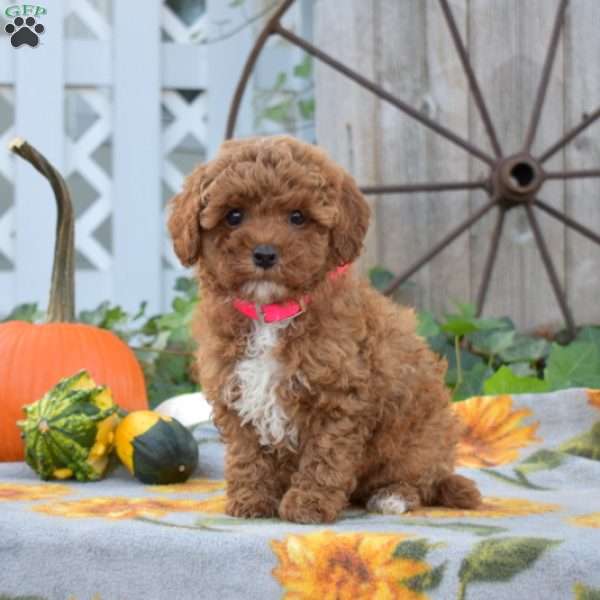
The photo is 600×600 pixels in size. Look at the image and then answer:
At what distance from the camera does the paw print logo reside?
4.88 meters

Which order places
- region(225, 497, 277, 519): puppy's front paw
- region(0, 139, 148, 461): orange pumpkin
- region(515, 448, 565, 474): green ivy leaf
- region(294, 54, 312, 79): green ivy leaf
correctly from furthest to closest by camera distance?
1. region(294, 54, 312, 79): green ivy leaf
2. region(0, 139, 148, 461): orange pumpkin
3. region(515, 448, 565, 474): green ivy leaf
4. region(225, 497, 277, 519): puppy's front paw

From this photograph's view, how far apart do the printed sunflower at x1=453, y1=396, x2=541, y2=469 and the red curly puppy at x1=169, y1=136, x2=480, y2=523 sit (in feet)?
3.15

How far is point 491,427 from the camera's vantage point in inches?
140

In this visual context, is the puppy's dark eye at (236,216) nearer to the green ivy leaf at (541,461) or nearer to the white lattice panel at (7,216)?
the green ivy leaf at (541,461)

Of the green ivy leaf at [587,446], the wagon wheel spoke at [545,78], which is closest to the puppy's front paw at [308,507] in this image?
the green ivy leaf at [587,446]

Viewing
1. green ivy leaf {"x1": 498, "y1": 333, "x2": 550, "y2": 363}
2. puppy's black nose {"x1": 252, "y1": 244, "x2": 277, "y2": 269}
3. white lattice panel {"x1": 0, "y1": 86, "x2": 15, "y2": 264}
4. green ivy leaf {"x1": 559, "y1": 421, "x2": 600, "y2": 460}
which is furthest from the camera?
white lattice panel {"x1": 0, "y1": 86, "x2": 15, "y2": 264}

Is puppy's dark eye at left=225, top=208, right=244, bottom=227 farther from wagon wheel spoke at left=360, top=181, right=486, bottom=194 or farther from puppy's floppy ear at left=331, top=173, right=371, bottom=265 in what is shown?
wagon wheel spoke at left=360, top=181, right=486, bottom=194

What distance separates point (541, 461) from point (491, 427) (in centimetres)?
29

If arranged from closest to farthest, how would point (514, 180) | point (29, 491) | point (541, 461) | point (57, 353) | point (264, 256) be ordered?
point (264, 256), point (29, 491), point (541, 461), point (57, 353), point (514, 180)

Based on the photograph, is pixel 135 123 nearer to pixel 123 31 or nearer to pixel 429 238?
pixel 123 31

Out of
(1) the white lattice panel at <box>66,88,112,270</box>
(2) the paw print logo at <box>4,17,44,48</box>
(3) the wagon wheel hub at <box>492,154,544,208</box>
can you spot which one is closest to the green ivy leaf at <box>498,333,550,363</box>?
(3) the wagon wheel hub at <box>492,154,544,208</box>

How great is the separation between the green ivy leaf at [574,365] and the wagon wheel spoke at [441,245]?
28.4 inches

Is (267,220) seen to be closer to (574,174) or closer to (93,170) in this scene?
(574,174)

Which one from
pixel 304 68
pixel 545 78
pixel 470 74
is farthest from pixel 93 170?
pixel 545 78
